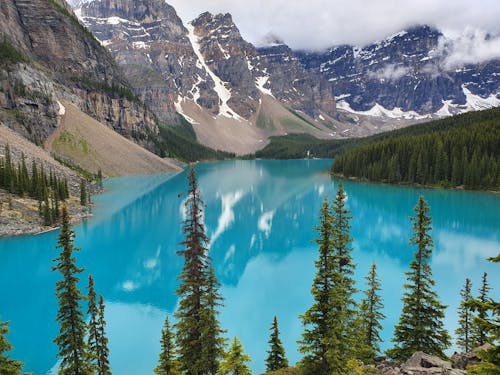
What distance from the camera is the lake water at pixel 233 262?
25.6 meters

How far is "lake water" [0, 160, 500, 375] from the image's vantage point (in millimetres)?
25625

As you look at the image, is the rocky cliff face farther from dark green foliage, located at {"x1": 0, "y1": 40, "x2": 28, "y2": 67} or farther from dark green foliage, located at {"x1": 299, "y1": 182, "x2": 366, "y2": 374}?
dark green foliage, located at {"x1": 299, "y1": 182, "x2": 366, "y2": 374}

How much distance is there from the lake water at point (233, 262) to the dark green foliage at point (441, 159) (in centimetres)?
1202

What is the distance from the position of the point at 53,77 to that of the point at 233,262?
137681mm

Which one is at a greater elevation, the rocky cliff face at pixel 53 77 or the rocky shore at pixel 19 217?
the rocky cliff face at pixel 53 77

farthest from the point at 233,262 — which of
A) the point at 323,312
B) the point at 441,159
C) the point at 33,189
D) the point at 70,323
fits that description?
→ the point at 441,159

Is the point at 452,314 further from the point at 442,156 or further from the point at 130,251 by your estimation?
the point at 442,156

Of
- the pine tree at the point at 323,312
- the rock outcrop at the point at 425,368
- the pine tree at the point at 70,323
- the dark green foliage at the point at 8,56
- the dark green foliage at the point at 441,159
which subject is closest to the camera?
the rock outcrop at the point at 425,368

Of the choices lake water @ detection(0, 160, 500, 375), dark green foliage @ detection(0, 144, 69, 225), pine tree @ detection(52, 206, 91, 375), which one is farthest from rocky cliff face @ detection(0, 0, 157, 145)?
pine tree @ detection(52, 206, 91, 375)

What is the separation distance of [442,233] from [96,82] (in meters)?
158

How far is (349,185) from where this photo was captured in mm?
106688

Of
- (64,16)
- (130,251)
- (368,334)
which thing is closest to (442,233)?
(368,334)

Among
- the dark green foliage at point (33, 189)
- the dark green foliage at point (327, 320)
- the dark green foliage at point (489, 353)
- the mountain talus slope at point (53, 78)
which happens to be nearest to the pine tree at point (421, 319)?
the dark green foliage at point (327, 320)

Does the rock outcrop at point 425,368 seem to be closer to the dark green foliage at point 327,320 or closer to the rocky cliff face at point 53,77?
the dark green foliage at point 327,320
